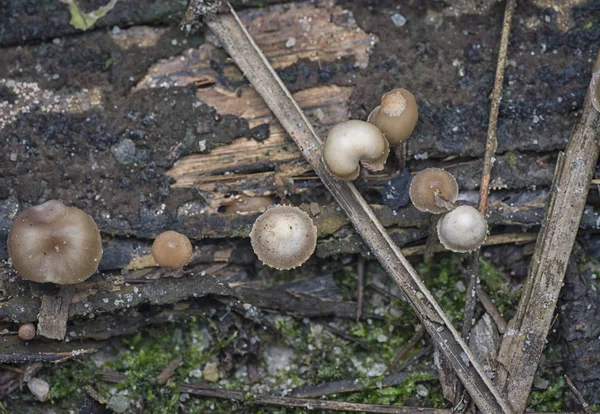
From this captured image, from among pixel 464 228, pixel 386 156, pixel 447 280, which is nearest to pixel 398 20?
pixel 386 156

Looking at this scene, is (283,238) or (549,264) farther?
(549,264)

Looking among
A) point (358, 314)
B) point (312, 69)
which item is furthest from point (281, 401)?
point (312, 69)

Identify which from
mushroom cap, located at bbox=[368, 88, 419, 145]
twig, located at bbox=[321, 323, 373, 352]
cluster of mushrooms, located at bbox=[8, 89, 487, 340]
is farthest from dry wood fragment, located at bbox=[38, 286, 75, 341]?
mushroom cap, located at bbox=[368, 88, 419, 145]

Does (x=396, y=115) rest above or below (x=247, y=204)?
above

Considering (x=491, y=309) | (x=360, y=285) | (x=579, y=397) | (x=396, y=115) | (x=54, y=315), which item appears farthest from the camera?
(x=360, y=285)

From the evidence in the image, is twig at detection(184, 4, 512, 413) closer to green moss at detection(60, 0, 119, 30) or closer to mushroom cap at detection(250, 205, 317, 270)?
mushroom cap at detection(250, 205, 317, 270)

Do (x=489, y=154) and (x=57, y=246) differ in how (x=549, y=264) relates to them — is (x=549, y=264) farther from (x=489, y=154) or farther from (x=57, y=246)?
(x=57, y=246)

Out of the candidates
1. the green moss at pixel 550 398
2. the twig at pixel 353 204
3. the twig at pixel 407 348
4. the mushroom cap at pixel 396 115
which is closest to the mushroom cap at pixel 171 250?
the twig at pixel 353 204
